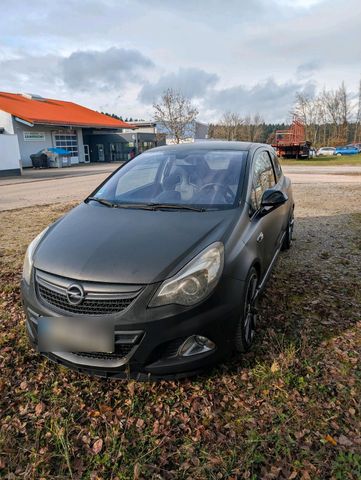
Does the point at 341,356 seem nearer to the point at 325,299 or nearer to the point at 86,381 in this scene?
the point at 325,299

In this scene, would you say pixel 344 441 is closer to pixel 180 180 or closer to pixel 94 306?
pixel 94 306

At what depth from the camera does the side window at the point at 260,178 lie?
11.0ft

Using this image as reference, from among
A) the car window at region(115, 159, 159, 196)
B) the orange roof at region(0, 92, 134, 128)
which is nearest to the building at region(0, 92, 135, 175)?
the orange roof at region(0, 92, 134, 128)

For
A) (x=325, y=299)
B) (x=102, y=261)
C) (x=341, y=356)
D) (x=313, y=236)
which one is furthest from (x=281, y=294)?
(x=313, y=236)

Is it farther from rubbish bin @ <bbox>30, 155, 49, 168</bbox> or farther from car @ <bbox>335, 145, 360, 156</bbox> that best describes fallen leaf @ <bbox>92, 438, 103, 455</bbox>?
car @ <bbox>335, 145, 360, 156</bbox>

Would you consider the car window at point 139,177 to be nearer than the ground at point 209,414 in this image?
No

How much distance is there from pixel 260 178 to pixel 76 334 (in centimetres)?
251

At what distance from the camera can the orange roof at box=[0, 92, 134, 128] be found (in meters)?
31.8

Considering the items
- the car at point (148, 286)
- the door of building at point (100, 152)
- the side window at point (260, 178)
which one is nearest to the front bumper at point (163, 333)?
the car at point (148, 286)

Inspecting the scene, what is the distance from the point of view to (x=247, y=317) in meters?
2.79

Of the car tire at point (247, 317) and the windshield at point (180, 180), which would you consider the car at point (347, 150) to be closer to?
the windshield at point (180, 180)

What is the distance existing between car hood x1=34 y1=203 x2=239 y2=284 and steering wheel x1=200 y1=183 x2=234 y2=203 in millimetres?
245

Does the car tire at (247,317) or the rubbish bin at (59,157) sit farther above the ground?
the rubbish bin at (59,157)

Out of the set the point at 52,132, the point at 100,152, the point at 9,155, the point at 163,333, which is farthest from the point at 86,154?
the point at 163,333
